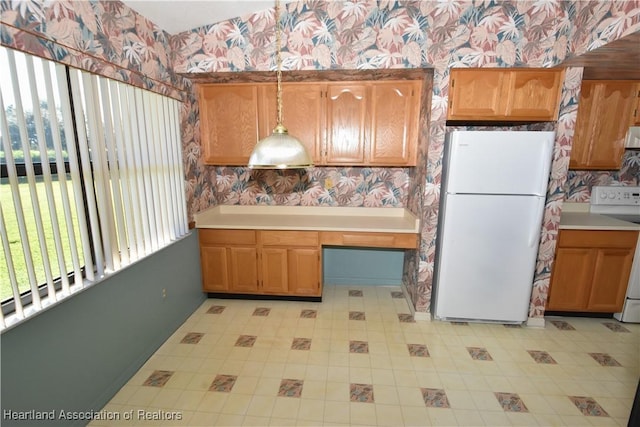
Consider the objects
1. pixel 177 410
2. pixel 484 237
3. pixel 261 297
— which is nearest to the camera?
pixel 177 410

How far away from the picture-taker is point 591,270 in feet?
8.92

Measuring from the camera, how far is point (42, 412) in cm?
148

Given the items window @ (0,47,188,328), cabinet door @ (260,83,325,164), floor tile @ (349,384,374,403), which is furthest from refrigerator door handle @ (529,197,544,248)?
window @ (0,47,188,328)

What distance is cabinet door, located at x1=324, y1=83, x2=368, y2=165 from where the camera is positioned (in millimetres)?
2883

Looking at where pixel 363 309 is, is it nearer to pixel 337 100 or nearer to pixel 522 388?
pixel 522 388

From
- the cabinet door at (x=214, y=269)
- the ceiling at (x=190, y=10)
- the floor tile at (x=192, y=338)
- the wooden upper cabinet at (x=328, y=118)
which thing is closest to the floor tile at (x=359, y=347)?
the floor tile at (x=192, y=338)

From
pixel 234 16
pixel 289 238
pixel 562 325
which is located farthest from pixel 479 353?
pixel 234 16

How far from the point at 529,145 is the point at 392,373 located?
2.01m

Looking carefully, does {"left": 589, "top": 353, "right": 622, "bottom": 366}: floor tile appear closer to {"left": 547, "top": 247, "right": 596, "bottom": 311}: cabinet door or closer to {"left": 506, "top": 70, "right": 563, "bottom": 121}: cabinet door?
{"left": 547, "top": 247, "right": 596, "bottom": 311}: cabinet door

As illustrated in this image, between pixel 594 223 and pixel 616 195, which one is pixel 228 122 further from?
pixel 616 195

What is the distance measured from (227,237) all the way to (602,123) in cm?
364

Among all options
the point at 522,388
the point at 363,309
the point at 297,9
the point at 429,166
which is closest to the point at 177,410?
the point at 363,309

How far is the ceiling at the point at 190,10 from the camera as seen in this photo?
2160 mm

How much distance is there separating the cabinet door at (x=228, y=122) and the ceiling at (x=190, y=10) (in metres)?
0.57
